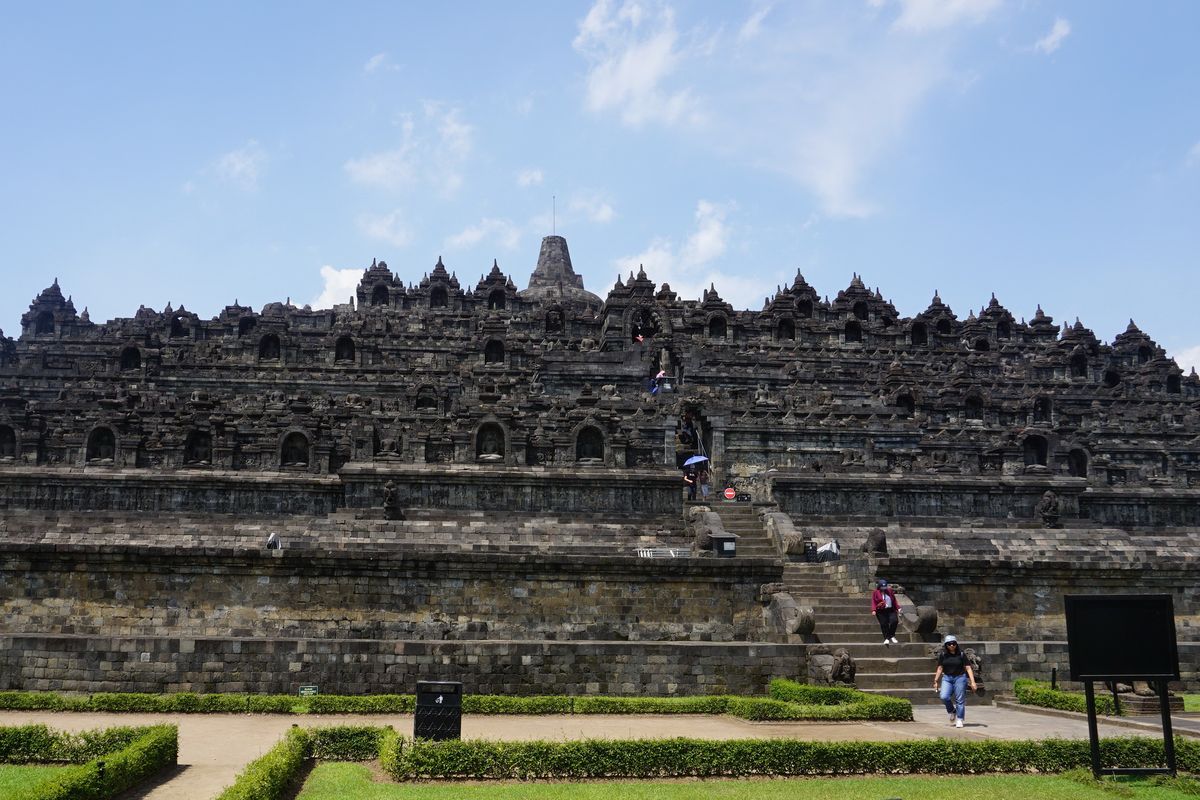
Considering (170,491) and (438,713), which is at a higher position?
(170,491)

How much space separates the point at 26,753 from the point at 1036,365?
163 feet

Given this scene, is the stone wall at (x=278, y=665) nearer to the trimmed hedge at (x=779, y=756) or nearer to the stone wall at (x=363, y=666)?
the stone wall at (x=363, y=666)

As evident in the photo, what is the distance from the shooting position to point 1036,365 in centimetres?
5169

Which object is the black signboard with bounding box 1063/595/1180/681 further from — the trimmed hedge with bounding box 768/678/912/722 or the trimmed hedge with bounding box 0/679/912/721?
the trimmed hedge with bounding box 0/679/912/721

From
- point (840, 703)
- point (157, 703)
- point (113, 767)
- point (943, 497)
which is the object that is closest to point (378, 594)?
point (157, 703)

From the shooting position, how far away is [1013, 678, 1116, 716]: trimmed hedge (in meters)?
16.9

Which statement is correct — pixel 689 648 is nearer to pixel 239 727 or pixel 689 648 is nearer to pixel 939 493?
pixel 239 727

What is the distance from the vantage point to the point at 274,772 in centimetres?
1091

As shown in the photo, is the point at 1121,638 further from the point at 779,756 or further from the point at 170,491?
the point at 170,491

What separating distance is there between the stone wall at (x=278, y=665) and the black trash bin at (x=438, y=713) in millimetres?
5836

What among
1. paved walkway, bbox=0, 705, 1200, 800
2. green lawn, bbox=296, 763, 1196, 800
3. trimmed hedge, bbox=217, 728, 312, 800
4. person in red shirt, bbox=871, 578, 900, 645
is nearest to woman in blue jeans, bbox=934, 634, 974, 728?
paved walkway, bbox=0, 705, 1200, 800

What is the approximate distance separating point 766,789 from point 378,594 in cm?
1311

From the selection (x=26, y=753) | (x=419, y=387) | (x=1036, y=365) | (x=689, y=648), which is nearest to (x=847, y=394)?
(x=1036, y=365)

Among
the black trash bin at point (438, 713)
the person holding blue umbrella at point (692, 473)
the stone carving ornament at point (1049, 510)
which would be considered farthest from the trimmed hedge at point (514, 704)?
the stone carving ornament at point (1049, 510)
